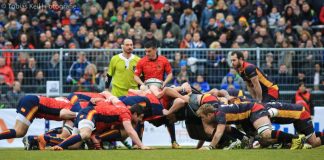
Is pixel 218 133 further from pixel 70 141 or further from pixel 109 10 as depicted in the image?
pixel 109 10

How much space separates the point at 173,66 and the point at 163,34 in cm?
343

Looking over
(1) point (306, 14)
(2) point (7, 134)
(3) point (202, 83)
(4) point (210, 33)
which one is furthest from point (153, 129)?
(1) point (306, 14)

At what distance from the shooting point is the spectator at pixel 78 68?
2389 centimetres

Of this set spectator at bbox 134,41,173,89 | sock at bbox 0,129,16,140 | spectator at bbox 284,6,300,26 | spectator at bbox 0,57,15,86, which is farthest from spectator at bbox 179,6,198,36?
sock at bbox 0,129,16,140

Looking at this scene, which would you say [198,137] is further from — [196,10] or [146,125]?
[196,10]

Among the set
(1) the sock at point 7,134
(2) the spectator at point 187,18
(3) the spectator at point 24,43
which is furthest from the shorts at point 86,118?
(2) the spectator at point 187,18

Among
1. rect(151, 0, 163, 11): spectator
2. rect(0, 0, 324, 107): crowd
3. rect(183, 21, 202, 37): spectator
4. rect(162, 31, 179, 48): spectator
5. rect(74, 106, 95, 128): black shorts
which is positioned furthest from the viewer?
rect(151, 0, 163, 11): spectator

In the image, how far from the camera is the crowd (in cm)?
2394

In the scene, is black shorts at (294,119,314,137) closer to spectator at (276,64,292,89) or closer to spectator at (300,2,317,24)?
spectator at (276,64,292,89)

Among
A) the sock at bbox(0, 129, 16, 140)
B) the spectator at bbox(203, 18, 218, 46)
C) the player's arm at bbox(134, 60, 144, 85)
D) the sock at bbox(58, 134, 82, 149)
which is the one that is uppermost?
the spectator at bbox(203, 18, 218, 46)

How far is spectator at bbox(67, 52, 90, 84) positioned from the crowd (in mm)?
27

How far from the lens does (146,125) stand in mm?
23141

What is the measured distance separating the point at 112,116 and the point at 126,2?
1228 cm

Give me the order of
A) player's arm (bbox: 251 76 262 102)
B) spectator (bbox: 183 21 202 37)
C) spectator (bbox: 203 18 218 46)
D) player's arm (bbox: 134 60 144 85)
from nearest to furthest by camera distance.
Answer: player's arm (bbox: 251 76 262 102) → player's arm (bbox: 134 60 144 85) → spectator (bbox: 203 18 218 46) → spectator (bbox: 183 21 202 37)
